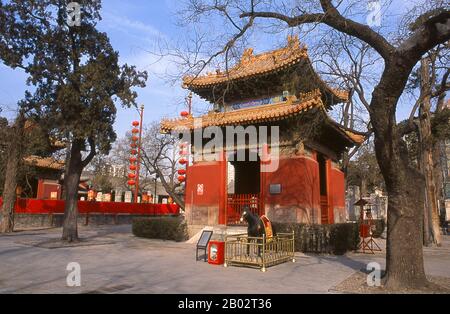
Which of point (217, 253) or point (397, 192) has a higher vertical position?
point (397, 192)

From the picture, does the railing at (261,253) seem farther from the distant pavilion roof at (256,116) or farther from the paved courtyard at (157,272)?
the distant pavilion roof at (256,116)

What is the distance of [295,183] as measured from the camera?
15273mm

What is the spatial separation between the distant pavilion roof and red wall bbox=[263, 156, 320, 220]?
2.04m

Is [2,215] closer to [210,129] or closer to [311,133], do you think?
[210,129]

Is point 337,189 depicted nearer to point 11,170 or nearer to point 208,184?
point 208,184

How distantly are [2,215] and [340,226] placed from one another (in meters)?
16.2

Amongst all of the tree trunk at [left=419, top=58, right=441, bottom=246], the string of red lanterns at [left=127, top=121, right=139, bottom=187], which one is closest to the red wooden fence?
the string of red lanterns at [left=127, top=121, right=139, bottom=187]

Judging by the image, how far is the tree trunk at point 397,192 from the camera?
23.2 feet

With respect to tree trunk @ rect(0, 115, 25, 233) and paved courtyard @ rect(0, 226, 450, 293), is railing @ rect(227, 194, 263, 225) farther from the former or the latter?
tree trunk @ rect(0, 115, 25, 233)

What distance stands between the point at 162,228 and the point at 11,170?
819 centimetres

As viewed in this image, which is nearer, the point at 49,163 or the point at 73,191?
the point at 73,191

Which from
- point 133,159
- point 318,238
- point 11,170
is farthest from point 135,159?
point 318,238

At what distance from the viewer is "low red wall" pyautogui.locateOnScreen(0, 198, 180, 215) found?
912 inches
